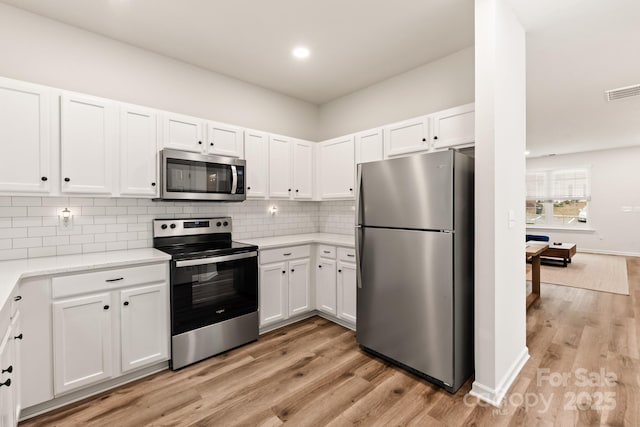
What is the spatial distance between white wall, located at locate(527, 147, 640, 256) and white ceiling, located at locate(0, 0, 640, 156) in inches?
217

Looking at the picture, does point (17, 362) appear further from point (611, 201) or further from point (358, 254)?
point (611, 201)

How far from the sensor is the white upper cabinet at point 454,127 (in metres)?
2.57

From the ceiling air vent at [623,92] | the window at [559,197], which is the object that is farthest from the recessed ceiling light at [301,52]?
the window at [559,197]

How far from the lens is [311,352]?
2.77 metres

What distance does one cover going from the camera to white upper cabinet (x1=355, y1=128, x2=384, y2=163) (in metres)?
3.26

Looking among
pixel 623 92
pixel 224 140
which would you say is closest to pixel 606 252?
pixel 623 92

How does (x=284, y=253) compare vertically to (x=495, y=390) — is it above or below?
above

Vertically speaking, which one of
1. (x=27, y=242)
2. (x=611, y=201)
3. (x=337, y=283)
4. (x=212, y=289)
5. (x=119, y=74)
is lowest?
(x=337, y=283)

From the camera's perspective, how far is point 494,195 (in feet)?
6.68

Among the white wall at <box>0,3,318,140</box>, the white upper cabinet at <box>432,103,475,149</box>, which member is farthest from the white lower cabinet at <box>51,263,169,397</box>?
the white upper cabinet at <box>432,103,475,149</box>

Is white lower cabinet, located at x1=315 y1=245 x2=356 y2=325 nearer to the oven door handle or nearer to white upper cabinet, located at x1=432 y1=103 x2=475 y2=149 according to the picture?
the oven door handle

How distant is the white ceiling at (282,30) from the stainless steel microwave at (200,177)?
1060 millimetres

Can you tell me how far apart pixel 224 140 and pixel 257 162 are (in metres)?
0.44

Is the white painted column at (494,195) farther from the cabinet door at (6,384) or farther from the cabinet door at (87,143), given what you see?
the cabinet door at (87,143)
